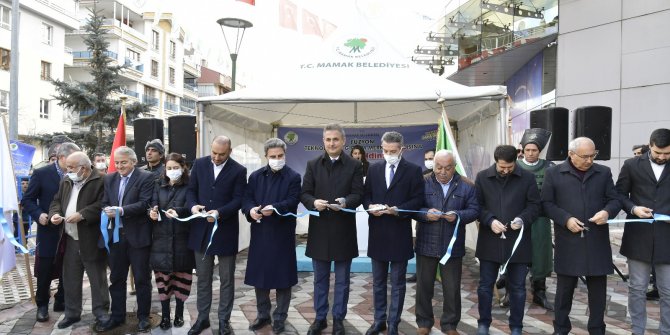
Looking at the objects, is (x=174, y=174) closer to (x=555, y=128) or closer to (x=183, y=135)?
(x=183, y=135)

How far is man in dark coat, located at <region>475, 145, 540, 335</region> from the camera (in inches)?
180

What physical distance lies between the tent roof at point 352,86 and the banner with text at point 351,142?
959 millimetres

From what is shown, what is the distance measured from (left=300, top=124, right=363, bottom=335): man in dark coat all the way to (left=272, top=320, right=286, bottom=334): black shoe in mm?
289

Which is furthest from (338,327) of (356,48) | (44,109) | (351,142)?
(44,109)

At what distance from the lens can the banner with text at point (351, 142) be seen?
988 cm

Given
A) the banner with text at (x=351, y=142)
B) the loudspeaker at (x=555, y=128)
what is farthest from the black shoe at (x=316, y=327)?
the banner with text at (x=351, y=142)

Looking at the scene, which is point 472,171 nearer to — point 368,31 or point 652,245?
point 368,31

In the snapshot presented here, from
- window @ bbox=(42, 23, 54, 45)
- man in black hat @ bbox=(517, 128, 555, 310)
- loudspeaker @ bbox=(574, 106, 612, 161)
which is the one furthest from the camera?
window @ bbox=(42, 23, 54, 45)

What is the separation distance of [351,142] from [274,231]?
5.35 m

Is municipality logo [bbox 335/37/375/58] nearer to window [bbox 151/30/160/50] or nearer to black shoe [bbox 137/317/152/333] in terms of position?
black shoe [bbox 137/317/152/333]

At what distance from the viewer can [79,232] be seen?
491 centimetres

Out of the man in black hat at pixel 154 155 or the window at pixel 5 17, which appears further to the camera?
the window at pixel 5 17

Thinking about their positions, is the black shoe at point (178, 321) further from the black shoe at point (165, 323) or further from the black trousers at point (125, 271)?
the black trousers at point (125, 271)

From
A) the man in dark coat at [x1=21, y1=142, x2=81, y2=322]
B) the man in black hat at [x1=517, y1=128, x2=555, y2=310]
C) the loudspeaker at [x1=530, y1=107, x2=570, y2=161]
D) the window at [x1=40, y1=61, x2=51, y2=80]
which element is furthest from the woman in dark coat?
the window at [x1=40, y1=61, x2=51, y2=80]
